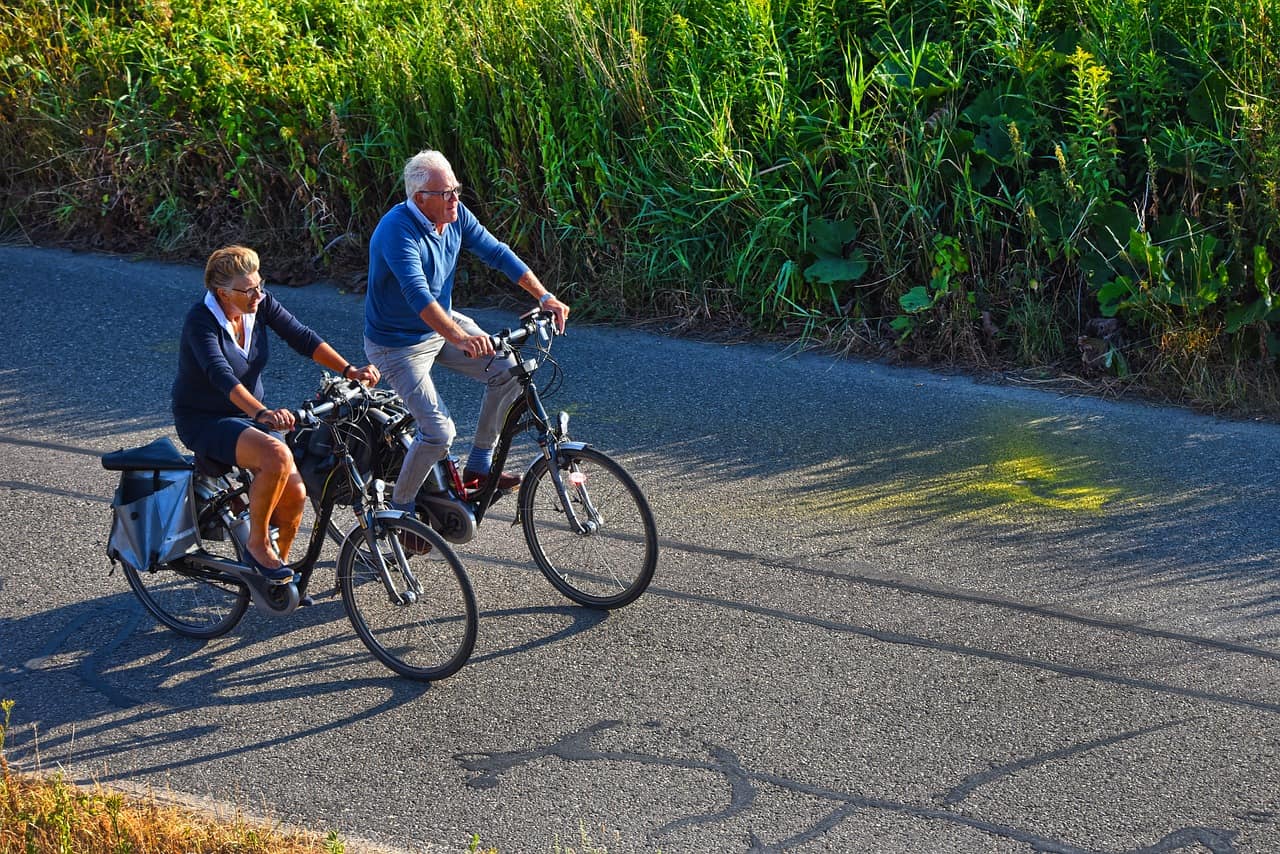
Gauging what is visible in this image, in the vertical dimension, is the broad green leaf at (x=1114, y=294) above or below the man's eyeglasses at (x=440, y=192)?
below

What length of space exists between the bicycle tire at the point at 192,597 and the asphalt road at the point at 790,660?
9 centimetres

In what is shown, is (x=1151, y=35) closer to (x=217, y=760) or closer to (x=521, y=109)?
(x=521, y=109)

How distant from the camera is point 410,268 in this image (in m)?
6.13

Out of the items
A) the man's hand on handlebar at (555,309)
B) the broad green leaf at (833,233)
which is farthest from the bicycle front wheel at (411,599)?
the broad green leaf at (833,233)

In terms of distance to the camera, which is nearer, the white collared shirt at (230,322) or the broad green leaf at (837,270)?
the white collared shirt at (230,322)

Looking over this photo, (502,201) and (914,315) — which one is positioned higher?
(502,201)

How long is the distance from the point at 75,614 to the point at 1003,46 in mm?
6970

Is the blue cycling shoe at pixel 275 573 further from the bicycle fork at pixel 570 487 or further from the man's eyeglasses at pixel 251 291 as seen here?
the bicycle fork at pixel 570 487

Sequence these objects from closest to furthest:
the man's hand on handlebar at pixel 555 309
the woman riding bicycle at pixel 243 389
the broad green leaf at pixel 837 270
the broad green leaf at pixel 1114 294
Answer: the woman riding bicycle at pixel 243 389 → the man's hand on handlebar at pixel 555 309 → the broad green leaf at pixel 1114 294 → the broad green leaf at pixel 837 270

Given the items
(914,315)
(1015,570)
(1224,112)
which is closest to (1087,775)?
(1015,570)

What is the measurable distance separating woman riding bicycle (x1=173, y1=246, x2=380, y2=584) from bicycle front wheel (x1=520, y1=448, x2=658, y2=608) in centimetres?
95

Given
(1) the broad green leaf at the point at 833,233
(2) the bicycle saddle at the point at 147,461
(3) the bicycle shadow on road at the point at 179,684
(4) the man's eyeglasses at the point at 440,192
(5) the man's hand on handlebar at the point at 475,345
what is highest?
(4) the man's eyeglasses at the point at 440,192

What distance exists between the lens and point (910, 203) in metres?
9.46

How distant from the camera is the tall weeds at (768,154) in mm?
8953
